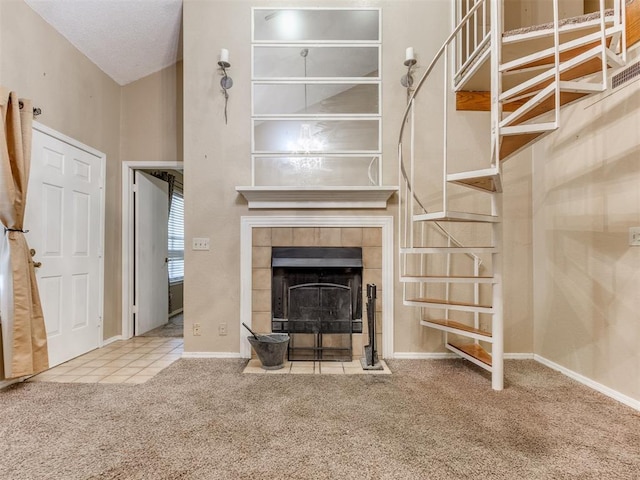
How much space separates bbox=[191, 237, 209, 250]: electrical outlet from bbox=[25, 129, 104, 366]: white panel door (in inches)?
43.7

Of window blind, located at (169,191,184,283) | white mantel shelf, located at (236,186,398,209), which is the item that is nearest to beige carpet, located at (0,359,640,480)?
white mantel shelf, located at (236,186,398,209)

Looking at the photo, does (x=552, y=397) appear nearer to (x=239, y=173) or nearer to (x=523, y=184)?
(x=523, y=184)

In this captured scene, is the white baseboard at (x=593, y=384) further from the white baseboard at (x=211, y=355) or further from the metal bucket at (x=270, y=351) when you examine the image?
the white baseboard at (x=211, y=355)

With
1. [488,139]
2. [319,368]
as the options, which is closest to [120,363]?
[319,368]

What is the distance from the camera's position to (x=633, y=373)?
6.68ft

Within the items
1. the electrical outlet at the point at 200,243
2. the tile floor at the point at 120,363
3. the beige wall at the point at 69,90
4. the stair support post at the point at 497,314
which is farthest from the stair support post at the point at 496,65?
the beige wall at the point at 69,90

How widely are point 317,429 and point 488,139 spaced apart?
8.90 ft

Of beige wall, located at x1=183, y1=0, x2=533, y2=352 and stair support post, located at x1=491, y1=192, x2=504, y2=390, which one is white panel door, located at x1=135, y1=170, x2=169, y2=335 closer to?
beige wall, located at x1=183, y1=0, x2=533, y2=352

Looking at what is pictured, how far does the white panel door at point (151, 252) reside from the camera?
3812 mm

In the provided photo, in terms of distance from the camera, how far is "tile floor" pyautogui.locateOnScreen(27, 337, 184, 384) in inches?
98.8

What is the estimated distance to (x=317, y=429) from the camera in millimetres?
1753

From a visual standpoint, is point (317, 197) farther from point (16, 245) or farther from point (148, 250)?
point (148, 250)

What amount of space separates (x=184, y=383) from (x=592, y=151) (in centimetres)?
335

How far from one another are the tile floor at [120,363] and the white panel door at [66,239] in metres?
0.18
